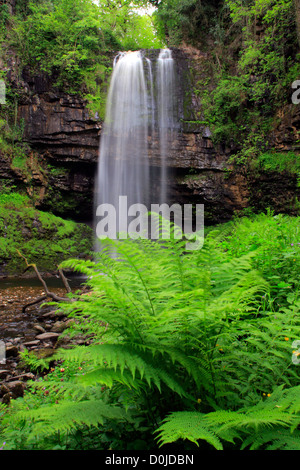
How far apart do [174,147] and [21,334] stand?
1301 centimetres

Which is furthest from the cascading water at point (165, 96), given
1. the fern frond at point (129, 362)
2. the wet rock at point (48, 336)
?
the fern frond at point (129, 362)

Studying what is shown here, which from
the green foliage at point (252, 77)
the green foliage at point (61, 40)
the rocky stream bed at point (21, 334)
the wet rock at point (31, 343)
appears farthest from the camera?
the green foliage at point (61, 40)

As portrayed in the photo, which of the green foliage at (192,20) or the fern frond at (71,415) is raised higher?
the green foliage at (192,20)

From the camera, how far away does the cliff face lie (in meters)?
15.4

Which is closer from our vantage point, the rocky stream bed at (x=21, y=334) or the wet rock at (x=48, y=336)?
the rocky stream bed at (x=21, y=334)

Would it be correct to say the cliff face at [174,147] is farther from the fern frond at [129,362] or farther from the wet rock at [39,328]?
the fern frond at [129,362]

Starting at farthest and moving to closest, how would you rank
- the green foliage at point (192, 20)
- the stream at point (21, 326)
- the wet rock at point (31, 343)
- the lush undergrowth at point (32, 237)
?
the green foliage at point (192, 20)
the lush undergrowth at point (32, 237)
the wet rock at point (31, 343)
the stream at point (21, 326)

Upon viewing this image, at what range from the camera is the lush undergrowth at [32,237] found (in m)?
13.2

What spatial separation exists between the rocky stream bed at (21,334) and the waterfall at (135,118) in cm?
930

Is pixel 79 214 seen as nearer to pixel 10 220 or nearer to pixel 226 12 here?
pixel 10 220
